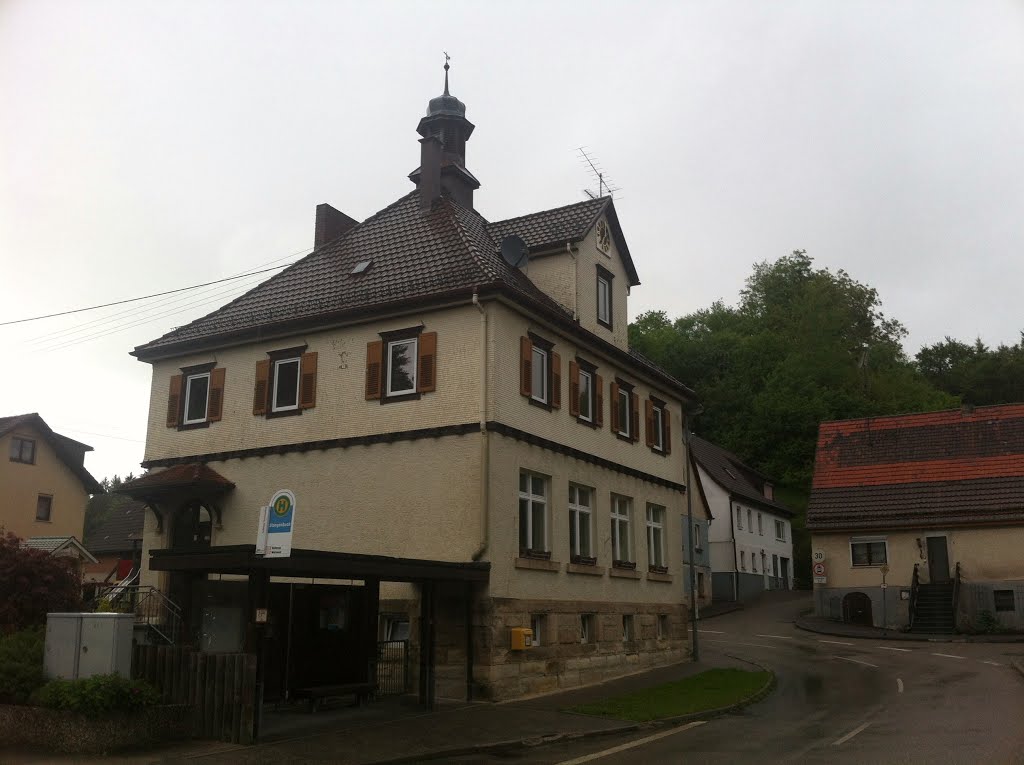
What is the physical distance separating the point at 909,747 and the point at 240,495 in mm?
15462

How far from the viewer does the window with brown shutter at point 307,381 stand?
22.9m

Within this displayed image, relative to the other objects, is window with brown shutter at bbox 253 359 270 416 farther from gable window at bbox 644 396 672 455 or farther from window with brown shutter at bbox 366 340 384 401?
gable window at bbox 644 396 672 455

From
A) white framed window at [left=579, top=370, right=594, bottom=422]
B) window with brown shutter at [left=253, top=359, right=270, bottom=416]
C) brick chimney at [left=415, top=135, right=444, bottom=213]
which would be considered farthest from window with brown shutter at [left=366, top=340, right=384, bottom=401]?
brick chimney at [left=415, top=135, right=444, bottom=213]

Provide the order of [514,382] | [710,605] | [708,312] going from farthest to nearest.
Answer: [708,312]
[710,605]
[514,382]

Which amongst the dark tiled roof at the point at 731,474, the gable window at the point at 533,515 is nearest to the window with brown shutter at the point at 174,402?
the gable window at the point at 533,515

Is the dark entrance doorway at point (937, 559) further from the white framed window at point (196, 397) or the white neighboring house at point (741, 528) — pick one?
the white framed window at point (196, 397)

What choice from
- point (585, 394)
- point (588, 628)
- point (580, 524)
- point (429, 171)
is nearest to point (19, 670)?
point (588, 628)

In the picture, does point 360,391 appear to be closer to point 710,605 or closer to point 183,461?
point 183,461

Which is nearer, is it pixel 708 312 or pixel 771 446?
pixel 771 446

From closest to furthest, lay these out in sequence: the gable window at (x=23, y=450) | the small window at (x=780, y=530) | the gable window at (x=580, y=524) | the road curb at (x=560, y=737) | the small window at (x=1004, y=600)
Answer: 1. the road curb at (x=560, y=737)
2. the gable window at (x=580, y=524)
3. the small window at (x=1004, y=600)
4. the gable window at (x=23, y=450)
5. the small window at (x=780, y=530)

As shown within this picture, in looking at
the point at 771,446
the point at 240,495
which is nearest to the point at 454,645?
the point at 240,495

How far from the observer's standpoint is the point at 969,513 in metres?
37.8

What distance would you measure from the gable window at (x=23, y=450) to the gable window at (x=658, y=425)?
111ft

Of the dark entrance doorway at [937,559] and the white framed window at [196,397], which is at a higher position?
the white framed window at [196,397]
